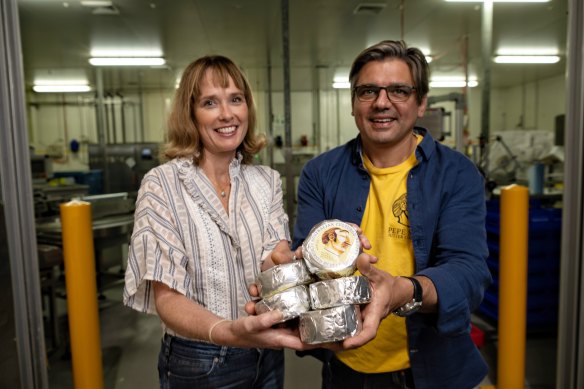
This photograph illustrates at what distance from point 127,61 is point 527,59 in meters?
7.47

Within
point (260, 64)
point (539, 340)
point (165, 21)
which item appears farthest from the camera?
point (260, 64)

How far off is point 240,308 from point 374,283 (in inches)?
17.7

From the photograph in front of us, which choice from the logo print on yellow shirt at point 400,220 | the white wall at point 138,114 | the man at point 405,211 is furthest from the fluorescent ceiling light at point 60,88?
the logo print on yellow shirt at point 400,220

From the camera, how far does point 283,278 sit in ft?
3.28

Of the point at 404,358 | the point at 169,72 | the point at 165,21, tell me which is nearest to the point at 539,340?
the point at 404,358

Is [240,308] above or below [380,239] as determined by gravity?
Result: below

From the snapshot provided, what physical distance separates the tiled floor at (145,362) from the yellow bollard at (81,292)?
84 centimetres

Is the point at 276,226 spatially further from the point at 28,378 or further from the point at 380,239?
the point at 28,378

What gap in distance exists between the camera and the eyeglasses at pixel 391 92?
3.88ft

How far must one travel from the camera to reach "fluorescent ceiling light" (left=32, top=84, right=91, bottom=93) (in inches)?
377

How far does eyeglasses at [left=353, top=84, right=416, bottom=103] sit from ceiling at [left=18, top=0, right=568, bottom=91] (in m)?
3.09

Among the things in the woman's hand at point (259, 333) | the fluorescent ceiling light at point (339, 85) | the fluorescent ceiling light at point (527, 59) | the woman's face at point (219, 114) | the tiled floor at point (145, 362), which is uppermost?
the fluorescent ceiling light at point (527, 59)

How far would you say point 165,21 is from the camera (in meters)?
5.20

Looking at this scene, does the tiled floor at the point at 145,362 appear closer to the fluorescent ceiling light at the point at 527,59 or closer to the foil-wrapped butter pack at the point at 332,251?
the foil-wrapped butter pack at the point at 332,251
